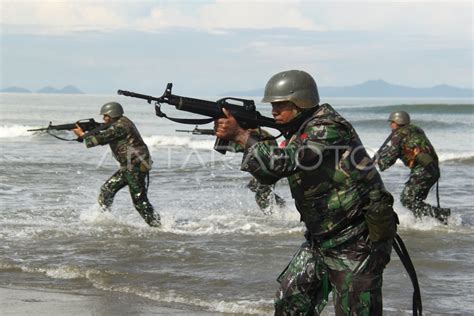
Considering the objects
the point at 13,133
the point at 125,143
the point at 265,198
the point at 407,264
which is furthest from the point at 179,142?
the point at 407,264

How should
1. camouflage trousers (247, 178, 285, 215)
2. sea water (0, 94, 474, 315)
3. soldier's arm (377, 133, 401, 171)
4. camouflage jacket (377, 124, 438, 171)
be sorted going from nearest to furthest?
sea water (0, 94, 474, 315) → soldier's arm (377, 133, 401, 171) → camouflage jacket (377, 124, 438, 171) → camouflage trousers (247, 178, 285, 215)

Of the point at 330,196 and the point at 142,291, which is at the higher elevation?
the point at 330,196

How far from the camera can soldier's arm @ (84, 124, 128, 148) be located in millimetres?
10984

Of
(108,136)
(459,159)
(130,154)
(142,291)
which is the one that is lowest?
(459,159)

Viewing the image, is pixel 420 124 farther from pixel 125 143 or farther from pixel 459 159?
pixel 125 143

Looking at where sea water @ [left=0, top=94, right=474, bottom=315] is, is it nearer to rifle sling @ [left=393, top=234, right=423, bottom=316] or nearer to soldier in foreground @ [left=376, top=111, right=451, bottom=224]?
soldier in foreground @ [left=376, top=111, right=451, bottom=224]

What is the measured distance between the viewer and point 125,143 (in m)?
11.1

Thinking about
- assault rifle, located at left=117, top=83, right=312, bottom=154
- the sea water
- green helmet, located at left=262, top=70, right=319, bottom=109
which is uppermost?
green helmet, located at left=262, top=70, right=319, bottom=109

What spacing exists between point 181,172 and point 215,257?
11018 mm

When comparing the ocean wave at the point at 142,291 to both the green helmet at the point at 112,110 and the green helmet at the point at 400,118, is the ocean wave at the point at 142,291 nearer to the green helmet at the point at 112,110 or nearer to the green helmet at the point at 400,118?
the green helmet at the point at 112,110

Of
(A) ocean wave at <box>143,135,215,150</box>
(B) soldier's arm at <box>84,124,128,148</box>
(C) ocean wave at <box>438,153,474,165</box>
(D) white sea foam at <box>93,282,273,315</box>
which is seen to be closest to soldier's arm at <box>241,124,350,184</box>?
(D) white sea foam at <box>93,282,273,315</box>

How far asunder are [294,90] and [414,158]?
7.58m

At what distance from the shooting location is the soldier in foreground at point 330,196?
4379 millimetres

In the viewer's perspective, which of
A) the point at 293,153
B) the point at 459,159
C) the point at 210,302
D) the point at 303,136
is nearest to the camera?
the point at 293,153
